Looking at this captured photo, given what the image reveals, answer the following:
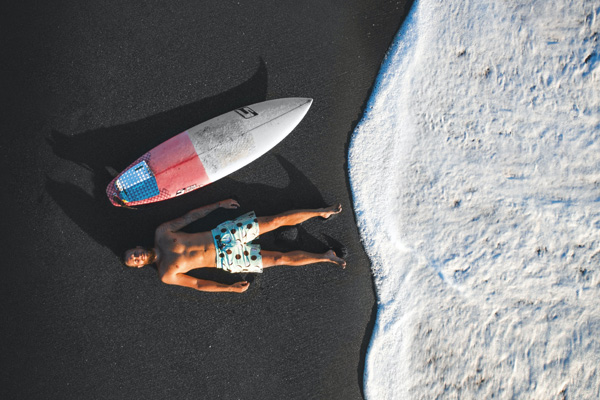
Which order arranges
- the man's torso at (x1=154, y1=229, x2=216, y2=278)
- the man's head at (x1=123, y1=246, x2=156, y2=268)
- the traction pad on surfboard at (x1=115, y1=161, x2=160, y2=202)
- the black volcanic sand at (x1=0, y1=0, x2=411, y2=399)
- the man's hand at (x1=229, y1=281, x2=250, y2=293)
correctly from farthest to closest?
the black volcanic sand at (x1=0, y1=0, x2=411, y2=399), the man's hand at (x1=229, y1=281, x2=250, y2=293), the traction pad on surfboard at (x1=115, y1=161, x2=160, y2=202), the man's torso at (x1=154, y1=229, x2=216, y2=278), the man's head at (x1=123, y1=246, x2=156, y2=268)

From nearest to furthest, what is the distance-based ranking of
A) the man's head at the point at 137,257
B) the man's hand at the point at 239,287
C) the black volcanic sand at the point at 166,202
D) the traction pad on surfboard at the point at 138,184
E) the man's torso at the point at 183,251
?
the man's head at the point at 137,257 → the man's torso at the point at 183,251 → the traction pad on surfboard at the point at 138,184 → the man's hand at the point at 239,287 → the black volcanic sand at the point at 166,202

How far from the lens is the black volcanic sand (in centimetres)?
430

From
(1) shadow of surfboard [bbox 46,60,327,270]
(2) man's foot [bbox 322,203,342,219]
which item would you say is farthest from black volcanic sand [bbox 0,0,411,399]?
(2) man's foot [bbox 322,203,342,219]

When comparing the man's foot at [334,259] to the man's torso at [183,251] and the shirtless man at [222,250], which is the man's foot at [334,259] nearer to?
the shirtless man at [222,250]

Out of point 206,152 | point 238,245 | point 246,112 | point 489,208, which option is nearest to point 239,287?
point 238,245

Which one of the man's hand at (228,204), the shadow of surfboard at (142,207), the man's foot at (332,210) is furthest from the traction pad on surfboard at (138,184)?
the man's foot at (332,210)

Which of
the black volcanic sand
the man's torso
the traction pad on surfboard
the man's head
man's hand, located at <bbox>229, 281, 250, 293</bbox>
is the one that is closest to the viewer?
the man's head

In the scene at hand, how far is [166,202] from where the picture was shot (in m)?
4.32

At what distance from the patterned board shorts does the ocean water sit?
1419 mm

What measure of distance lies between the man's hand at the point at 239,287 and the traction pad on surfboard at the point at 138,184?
1.44m

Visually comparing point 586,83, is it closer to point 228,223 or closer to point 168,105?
point 228,223

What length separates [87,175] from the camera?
14.2 feet

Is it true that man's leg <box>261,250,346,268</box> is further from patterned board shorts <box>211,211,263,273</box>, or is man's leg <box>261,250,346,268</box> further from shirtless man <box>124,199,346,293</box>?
patterned board shorts <box>211,211,263,273</box>

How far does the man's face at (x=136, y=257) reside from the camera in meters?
3.69
